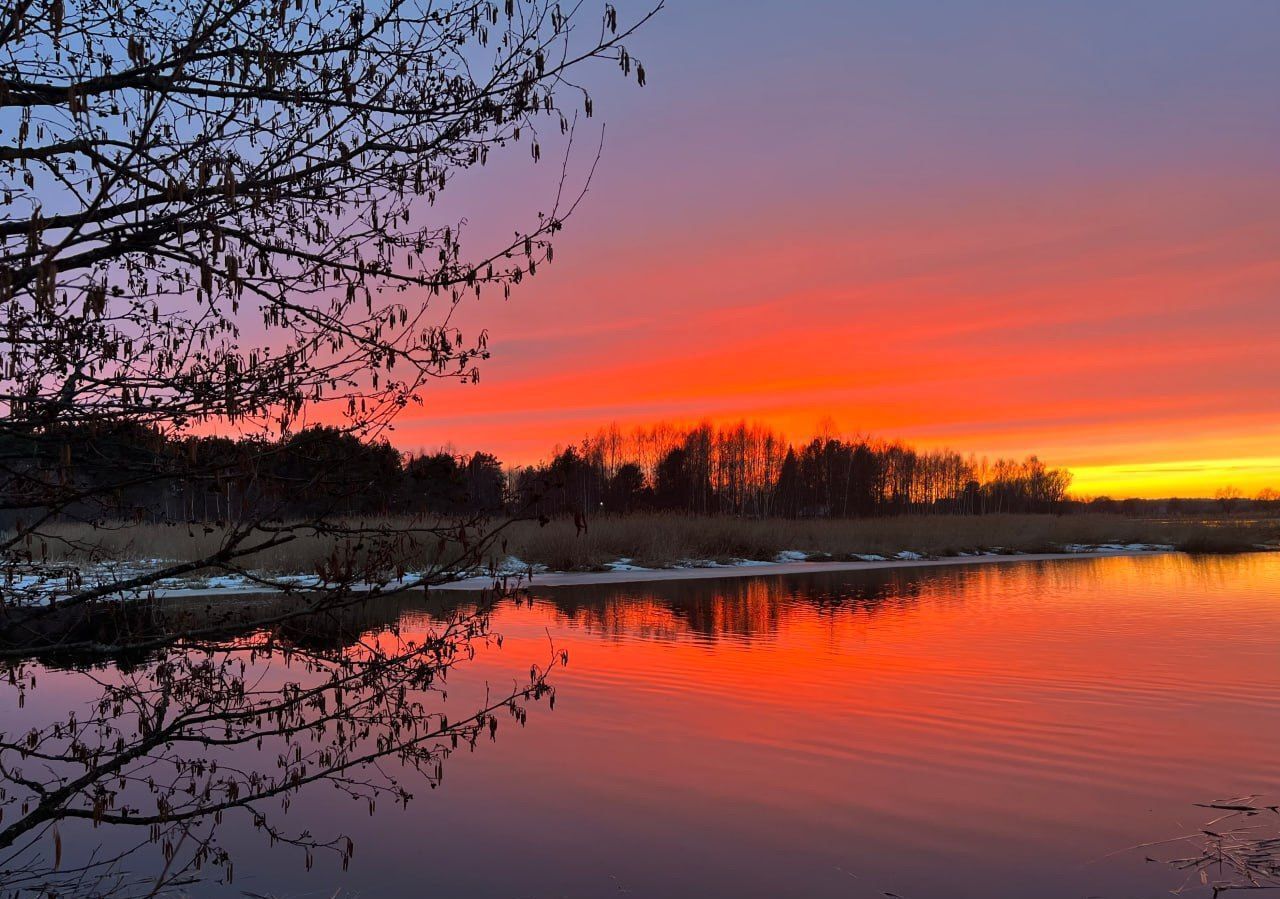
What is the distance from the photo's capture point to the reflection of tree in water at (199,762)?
10.8ft

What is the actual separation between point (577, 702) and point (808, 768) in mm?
2612

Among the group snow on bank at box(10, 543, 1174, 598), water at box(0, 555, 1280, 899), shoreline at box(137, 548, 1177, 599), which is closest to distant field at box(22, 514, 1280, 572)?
snow on bank at box(10, 543, 1174, 598)

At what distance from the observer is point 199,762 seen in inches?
177

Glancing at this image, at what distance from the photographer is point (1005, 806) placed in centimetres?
513

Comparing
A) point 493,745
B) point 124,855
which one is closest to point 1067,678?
point 493,745

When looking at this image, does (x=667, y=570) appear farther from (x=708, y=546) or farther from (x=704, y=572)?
(x=708, y=546)

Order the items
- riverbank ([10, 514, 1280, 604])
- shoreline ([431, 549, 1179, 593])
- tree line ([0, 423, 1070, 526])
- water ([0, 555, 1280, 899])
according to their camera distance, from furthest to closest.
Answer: shoreline ([431, 549, 1179, 593]) < riverbank ([10, 514, 1280, 604]) < water ([0, 555, 1280, 899]) < tree line ([0, 423, 1070, 526])

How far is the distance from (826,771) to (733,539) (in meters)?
23.5

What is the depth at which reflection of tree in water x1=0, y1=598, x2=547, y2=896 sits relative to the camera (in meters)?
3.28

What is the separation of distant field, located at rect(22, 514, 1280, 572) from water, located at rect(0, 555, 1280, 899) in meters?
5.79

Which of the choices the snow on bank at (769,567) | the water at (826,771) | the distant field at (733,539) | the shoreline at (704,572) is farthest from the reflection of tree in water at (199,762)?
the snow on bank at (769,567)

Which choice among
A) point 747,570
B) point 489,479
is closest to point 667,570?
point 747,570

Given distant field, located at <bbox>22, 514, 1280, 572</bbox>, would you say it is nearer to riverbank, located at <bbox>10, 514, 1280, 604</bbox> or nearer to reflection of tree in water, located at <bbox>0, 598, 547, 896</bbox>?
riverbank, located at <bbox>10, 514, 1280, 604</bbox>

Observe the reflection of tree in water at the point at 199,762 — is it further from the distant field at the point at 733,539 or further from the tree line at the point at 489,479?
the distant field at the point at 733,539
